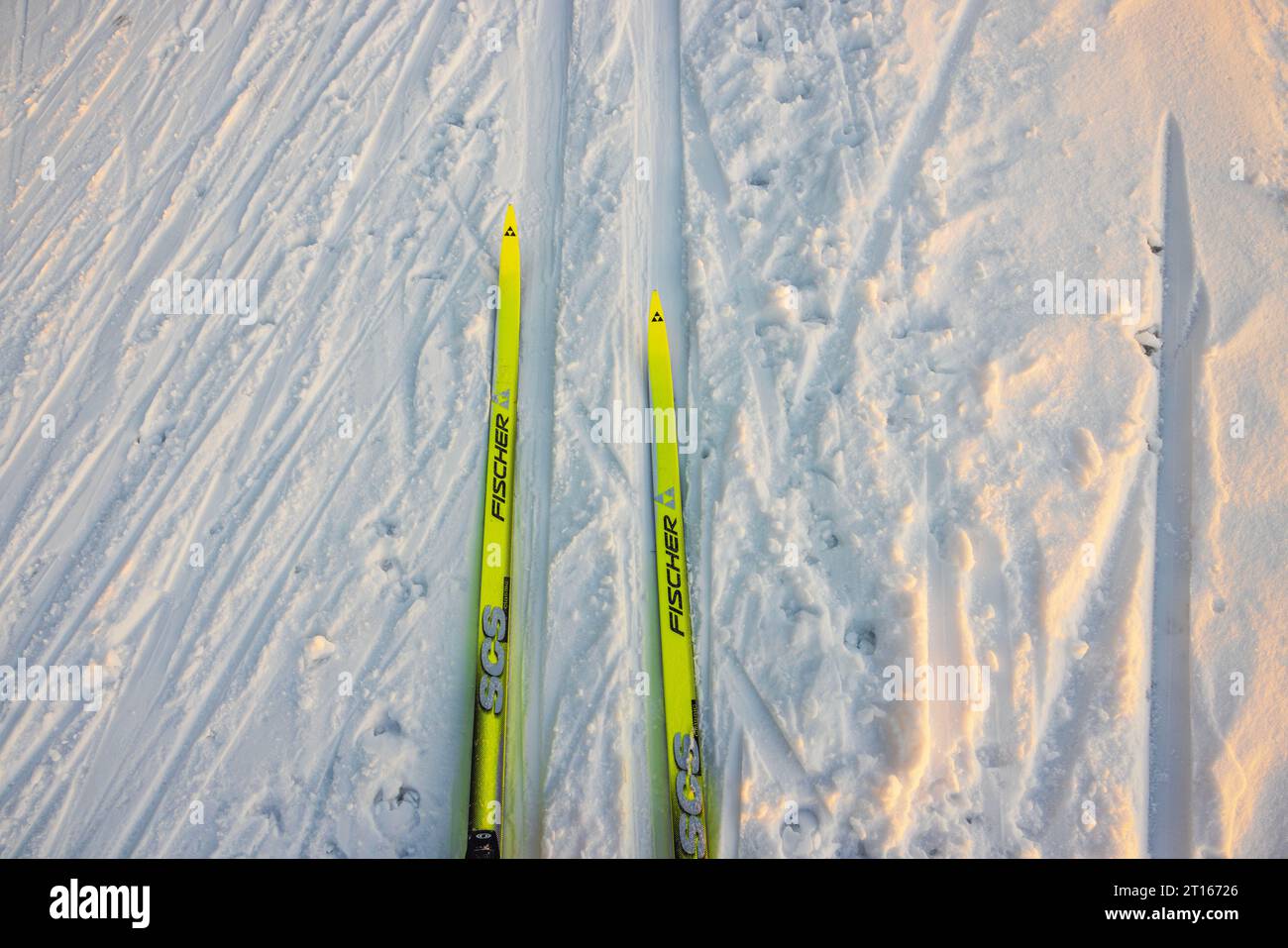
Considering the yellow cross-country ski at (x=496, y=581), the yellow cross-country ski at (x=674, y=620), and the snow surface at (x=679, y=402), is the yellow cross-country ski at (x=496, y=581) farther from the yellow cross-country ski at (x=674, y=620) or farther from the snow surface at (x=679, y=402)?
the yellow cross-country ski at (x=674, y=620)

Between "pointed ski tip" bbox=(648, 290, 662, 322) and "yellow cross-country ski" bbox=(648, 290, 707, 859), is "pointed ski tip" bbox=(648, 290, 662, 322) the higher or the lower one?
the higher one

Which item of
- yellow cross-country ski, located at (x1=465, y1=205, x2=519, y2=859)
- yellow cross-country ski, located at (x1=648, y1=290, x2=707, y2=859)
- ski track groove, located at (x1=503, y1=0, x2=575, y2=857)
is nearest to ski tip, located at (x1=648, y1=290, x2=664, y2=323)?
yellow cross-country ski, located at (x1=648, y1=290, x2=707, y2=859)

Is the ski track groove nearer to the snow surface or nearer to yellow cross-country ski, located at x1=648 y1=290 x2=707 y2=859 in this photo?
the snow surface

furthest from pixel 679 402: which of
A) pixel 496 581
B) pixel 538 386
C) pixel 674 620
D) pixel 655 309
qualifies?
pixel 496 581

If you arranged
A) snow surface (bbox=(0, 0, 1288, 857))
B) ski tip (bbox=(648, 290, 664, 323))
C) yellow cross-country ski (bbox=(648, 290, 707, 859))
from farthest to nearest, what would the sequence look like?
ski tip (bbox=(648, 290, 664, 323)), snow surface (bbox=(0, 0, 1288, 857)), yellow cross-country ski (bbox=(648, 290, 707, 859))

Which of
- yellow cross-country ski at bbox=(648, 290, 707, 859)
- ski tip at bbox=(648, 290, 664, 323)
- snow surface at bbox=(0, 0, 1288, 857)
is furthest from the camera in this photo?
ski tip at bbox=(648, 290, 664, 323)

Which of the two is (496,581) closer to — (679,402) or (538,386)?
(538,386)

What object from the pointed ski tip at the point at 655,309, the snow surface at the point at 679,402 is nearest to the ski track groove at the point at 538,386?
the snow surface at the point at 679,402
